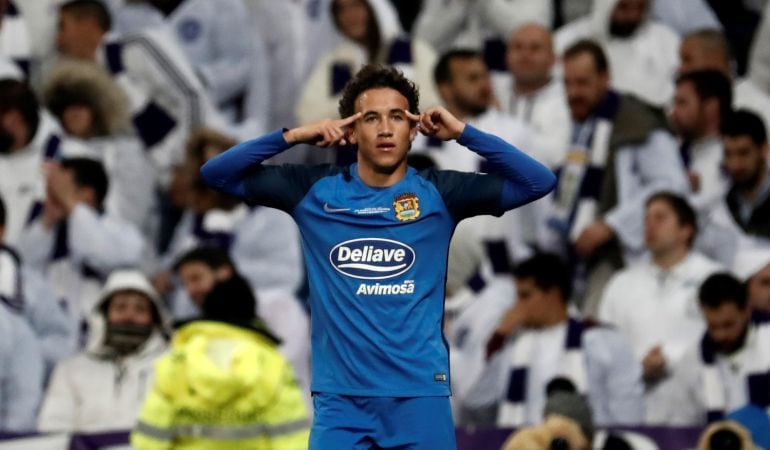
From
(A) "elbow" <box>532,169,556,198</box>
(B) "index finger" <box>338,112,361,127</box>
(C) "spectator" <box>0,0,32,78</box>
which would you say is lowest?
(A) "elbow" <box>532,169,556,198</box>

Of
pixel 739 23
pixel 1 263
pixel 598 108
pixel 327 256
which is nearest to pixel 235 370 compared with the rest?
pixel 327 256

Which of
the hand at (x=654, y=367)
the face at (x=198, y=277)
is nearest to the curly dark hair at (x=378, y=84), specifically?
the hand at (x=654, y=367)

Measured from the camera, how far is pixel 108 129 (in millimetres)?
12234

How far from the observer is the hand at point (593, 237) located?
11.4m

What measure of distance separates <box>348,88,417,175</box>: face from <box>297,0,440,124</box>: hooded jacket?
572cm

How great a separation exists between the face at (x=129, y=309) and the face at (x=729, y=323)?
3.07 m

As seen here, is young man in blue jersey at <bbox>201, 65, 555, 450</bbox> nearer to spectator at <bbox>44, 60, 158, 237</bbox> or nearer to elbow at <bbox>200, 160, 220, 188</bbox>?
elbow at <bbox>200, 160, 220, 188</bbox>

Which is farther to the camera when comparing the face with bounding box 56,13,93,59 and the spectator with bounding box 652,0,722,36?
the spectator with bounding box 652,0,722,36

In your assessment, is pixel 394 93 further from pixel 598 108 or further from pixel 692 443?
pixel 598 108

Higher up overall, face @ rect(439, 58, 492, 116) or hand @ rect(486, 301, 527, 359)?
face @ rect(439, 58, 492, 116)

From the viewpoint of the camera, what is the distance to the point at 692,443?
31.6 feet

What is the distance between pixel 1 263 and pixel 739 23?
548cm

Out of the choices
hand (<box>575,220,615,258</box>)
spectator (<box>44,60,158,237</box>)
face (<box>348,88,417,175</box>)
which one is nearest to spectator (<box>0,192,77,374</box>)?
spectator (<box>44,60,158,237</box>)

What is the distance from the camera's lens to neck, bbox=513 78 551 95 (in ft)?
39.8
